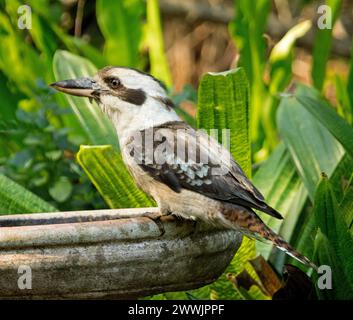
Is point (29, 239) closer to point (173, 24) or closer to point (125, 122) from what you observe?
point (125, 122)

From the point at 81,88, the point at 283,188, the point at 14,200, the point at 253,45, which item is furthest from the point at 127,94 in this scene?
the point at 253,45

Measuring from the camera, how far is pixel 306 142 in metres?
4.65

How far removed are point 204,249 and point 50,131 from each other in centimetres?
191

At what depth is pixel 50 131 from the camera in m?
4.84

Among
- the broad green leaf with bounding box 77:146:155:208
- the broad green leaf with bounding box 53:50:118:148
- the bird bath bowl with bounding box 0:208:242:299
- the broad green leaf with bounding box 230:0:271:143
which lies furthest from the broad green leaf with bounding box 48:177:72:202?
the bird bath bowl with bounding box 0:208:242:299

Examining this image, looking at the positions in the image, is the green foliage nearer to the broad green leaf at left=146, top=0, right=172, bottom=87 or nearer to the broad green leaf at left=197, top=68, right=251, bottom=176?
the broad green leaf at left=197, top=68, right=251, bottom=176

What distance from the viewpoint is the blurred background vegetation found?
13.0 ft

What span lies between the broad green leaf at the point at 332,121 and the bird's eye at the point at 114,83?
3.62 ft

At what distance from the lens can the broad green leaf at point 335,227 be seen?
364 centimetres

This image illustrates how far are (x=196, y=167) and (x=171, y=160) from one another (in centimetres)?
11

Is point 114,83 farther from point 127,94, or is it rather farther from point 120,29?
point 120,29

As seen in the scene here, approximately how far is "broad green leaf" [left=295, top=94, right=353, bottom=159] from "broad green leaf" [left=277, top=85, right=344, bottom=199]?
0.03m

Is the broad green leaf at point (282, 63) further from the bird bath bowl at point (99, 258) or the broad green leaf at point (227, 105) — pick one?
the bird bath bowl at point (99, 258)
